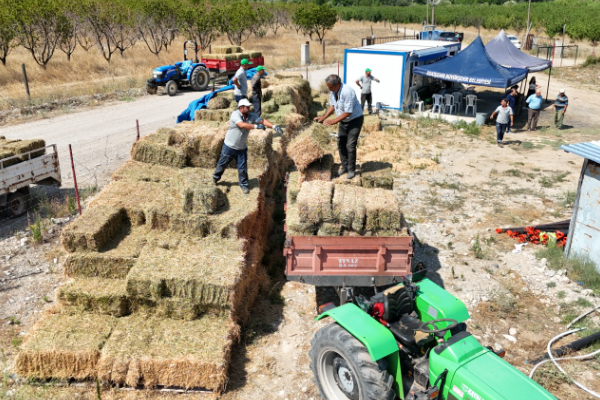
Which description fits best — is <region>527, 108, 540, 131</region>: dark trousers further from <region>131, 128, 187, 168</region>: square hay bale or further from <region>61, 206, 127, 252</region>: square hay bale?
<region>61, 206, 127, 252</region>: square hay bale

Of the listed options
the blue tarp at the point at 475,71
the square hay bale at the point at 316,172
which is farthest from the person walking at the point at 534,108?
the square hay bale at the point at 316,172

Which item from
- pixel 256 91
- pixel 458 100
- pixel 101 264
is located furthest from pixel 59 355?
pixel 458 100

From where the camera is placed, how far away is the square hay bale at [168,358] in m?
5.93

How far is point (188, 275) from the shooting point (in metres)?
6.60

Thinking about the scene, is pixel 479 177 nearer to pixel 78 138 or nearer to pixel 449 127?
pixel 449 127

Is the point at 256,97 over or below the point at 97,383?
over

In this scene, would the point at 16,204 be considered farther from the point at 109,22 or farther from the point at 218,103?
the point at 109,22

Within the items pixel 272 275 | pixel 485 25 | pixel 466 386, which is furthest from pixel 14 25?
pixel 485 25

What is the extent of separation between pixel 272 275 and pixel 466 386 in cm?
480

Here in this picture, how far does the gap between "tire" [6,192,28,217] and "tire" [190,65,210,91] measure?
15504mm

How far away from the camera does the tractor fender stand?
16.5 feet

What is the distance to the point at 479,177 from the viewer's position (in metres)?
14.1

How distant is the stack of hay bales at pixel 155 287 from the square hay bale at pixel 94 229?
0.05 feet

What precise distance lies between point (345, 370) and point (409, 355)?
30.0 inches
